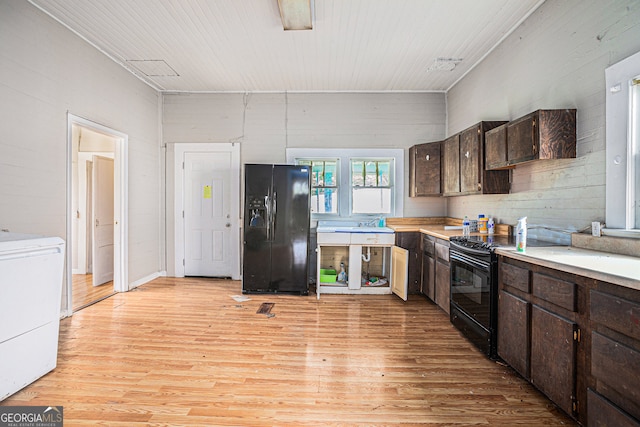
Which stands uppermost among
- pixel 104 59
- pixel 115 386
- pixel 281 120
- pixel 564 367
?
pixel 104 59

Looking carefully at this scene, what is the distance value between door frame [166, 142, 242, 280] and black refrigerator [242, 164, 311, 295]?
742 millimetres

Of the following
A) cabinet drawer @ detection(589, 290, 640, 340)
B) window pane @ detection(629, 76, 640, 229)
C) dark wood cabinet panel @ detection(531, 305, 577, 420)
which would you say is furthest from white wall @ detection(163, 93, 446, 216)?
cabinet drawer @ detection(589, 290, 640, 340)

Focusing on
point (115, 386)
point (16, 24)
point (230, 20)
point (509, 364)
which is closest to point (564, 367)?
point (509, 364)

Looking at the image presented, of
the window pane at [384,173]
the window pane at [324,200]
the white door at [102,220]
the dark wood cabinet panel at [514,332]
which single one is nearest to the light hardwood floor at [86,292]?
the white door at [102,220]

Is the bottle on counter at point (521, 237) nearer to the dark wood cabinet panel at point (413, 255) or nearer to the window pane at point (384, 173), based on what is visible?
the dark wood cabinet panel at point (413, 255)

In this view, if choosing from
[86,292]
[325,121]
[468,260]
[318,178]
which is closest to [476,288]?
[468,260]

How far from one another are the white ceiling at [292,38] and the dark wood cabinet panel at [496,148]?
43.5 inches

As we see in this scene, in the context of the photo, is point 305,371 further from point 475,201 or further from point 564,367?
point 475,201

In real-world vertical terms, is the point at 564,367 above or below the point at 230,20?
below

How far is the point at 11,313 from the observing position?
6.23 feet

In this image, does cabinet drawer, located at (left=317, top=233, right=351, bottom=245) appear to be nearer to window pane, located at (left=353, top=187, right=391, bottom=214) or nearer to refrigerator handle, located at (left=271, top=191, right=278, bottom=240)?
refrigerator handle, located at (left=271, top=191, right=278, bottom=240)

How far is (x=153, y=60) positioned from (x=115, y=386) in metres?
3.70

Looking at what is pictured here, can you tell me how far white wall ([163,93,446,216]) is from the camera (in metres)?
4.80

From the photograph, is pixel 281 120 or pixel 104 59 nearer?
pixel 104 59
